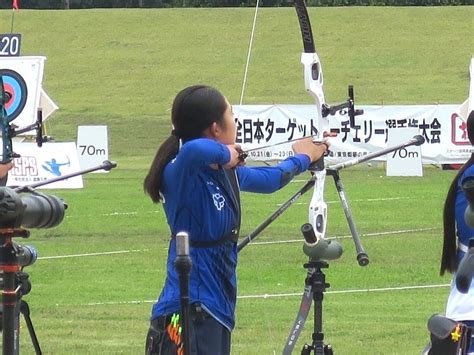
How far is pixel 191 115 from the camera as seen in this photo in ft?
18.6

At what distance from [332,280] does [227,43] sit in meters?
40.9

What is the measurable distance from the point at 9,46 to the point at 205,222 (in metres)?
18.4

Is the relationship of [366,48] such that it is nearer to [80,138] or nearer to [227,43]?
[227,43]

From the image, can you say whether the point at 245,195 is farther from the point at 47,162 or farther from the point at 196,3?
the point at 196,3

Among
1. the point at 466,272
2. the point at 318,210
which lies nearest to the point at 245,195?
the point at 318,210

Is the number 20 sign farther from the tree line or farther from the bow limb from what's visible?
the tree line

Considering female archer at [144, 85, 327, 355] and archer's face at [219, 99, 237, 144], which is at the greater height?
archer's face at [219, 99, 237, 144]

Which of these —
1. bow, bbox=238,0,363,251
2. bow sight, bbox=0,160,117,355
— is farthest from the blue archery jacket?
bow, bbox=238,0,363,251

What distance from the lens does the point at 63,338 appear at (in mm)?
10203

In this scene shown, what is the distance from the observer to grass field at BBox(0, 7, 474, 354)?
11.0 meters

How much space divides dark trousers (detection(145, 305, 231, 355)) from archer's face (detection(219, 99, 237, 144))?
0.70 meters

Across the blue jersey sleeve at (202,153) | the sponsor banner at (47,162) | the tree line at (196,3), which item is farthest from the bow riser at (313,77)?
the tree line at (196,3)

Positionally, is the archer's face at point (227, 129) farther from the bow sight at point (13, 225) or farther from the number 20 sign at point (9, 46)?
the number 20 sign at point (9, 46)

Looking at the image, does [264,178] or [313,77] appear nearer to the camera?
[264,178]
